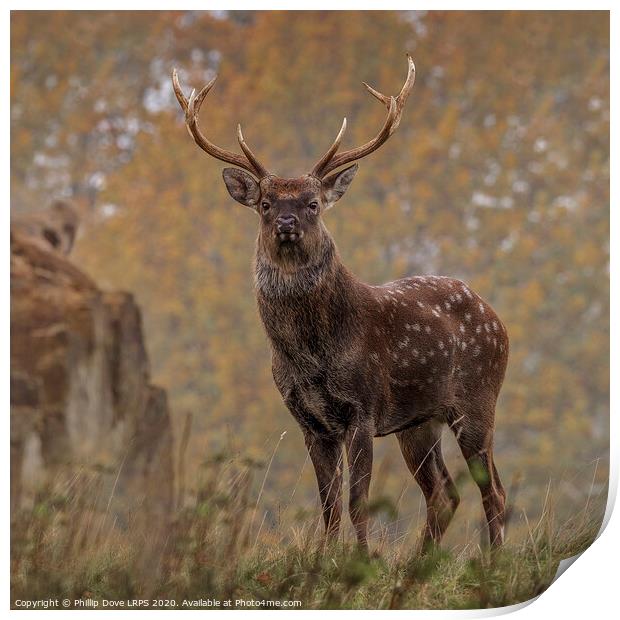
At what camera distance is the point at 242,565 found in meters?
5.43

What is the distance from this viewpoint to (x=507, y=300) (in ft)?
46.1

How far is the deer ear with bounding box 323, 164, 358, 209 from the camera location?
5.69m

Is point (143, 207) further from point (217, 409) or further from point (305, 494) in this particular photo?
point (305, 494)

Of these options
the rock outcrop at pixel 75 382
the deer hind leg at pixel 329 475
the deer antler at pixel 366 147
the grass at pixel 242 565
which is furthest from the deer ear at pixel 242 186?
the rock outcrop at pixel 75 382

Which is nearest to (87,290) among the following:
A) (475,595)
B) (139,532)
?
(139,532)

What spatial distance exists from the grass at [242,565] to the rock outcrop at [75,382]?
301 centimetres

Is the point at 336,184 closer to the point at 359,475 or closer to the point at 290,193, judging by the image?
the point at 290,193

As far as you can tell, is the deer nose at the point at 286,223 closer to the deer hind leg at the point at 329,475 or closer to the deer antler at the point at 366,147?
the deer antler at the point at 366,147

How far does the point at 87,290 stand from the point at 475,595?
532 cm

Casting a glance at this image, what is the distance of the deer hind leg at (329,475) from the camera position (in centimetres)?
551

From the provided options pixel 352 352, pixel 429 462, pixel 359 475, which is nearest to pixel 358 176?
pixel 429 462

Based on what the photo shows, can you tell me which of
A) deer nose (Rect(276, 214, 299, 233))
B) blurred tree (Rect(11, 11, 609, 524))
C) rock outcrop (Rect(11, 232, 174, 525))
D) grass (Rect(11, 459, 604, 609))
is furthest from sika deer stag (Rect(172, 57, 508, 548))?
blurred tree (Rect(11, 11, 609, 524))

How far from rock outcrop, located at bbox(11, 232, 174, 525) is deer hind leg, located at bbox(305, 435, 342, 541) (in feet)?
10.8

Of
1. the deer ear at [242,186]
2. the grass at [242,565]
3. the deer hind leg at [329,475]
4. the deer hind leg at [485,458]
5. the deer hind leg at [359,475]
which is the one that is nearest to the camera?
the grass at [242,565]
